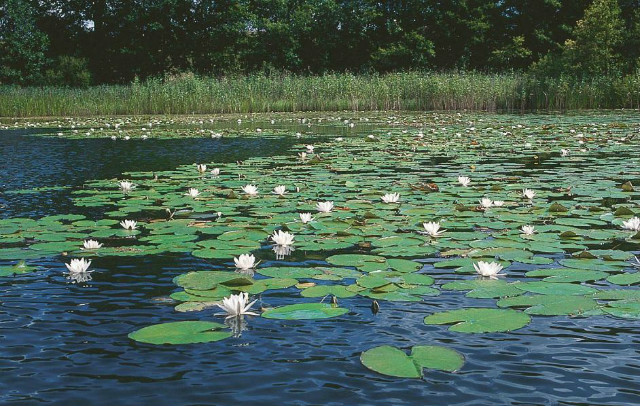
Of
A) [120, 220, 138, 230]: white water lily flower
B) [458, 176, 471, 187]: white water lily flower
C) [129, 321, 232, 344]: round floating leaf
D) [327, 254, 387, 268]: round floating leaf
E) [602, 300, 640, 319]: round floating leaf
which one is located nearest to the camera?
[129, 321, 232, 344]: round floating leaf

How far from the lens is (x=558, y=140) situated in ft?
30.2

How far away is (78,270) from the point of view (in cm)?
277

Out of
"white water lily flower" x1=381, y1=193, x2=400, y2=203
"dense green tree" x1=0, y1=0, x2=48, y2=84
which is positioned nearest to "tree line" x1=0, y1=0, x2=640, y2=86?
"dense green tree" x1=0, y1=0, x2=48, y2=84

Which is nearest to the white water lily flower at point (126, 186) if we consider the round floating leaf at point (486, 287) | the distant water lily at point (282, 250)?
the distant water lily at point (282, 250)

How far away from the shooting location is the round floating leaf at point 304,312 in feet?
7.23

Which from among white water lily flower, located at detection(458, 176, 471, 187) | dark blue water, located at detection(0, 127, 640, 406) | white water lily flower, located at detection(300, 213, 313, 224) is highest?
white water lily flower, located at detection(458, 176, 471, 187)

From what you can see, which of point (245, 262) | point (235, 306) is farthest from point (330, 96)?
point (235, 306)

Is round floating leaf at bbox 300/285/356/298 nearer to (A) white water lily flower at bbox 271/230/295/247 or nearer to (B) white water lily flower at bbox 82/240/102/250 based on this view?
(A) white water lily flower at bbox 271/230/295/247

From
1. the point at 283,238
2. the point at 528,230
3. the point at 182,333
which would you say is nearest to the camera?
the point at 182,333

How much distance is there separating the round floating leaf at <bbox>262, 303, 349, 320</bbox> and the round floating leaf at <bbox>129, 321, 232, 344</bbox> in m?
0.21

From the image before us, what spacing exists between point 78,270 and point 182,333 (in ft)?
3.19

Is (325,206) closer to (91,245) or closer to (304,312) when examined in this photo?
(91,245)

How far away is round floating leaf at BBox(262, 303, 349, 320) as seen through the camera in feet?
7.23

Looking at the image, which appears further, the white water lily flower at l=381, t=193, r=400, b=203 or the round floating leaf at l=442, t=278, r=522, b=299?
the white water lily flower at l=381, t=193, r=400, b=203
